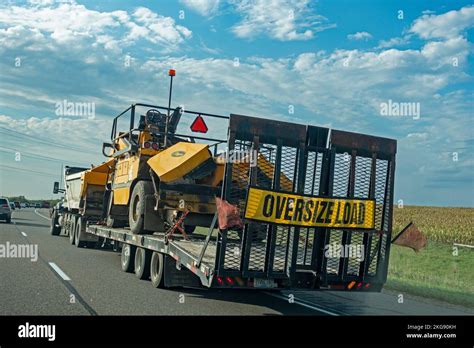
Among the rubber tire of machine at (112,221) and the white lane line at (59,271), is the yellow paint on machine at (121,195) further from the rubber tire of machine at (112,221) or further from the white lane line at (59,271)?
the white lane line at (59,271)

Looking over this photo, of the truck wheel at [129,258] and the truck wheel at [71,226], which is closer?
the truck wheel at [129,258]

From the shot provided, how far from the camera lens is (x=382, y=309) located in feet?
33.6

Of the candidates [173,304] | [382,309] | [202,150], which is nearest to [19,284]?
[173,304]

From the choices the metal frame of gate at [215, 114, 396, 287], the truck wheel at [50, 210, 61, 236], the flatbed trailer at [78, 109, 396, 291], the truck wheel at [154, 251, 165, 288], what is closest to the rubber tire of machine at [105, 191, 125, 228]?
the truck wheel at [154, 251, 165, 288]

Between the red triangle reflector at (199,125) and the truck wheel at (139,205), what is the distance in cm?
184

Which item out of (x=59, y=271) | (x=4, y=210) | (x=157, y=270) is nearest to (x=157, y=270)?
(x=157, y=270)

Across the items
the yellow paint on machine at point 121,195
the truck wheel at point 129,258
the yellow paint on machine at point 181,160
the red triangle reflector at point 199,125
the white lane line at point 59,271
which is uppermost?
the red triangle reflector at point 199,125

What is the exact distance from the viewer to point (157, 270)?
11062 mm

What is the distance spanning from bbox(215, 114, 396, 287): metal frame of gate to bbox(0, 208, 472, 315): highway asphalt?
112cm

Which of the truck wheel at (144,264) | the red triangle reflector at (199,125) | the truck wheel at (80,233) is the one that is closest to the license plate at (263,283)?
the truck wheel at (144,264)

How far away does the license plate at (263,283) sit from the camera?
8156 millimetres

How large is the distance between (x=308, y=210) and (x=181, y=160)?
12.0ft

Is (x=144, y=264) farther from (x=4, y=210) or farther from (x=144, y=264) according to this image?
(x=4, y=210)
